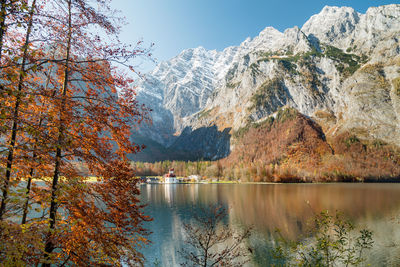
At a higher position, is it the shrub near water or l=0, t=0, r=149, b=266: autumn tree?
l=0, t=0, r=149, b=266: autumn tree

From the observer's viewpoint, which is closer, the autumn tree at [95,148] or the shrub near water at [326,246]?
the autumn tree at [95,148]

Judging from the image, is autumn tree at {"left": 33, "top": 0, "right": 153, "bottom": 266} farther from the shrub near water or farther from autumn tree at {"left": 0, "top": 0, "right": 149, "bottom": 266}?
the shrub near water

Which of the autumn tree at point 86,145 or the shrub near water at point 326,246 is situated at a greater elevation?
the autumn tree at point 86,145

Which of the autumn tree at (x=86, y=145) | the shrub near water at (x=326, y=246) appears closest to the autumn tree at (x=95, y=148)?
the autumn tree at (x=86, y=145)

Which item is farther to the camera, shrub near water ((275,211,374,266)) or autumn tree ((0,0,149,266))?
shrub near water ((275,211,374,266))

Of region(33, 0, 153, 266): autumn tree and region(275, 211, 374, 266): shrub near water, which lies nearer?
region(33, 0, 153, 266): autumn tree

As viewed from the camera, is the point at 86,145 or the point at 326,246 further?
the point at 326,246

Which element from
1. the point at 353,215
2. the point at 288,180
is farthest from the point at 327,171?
the point at 353,215

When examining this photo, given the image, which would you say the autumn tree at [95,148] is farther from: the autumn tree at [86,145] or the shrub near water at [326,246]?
the shrub near water at [326,246]

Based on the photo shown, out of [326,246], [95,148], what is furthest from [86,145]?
[326,246]

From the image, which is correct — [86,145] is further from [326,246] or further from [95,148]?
[326,246]

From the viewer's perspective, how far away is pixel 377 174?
168 meters

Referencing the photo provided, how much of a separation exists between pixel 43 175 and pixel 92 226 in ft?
8.12

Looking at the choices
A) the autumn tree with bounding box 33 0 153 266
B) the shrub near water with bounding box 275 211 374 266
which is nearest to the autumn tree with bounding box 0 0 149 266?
the autumn tree with bounding box 33 0 153 266
